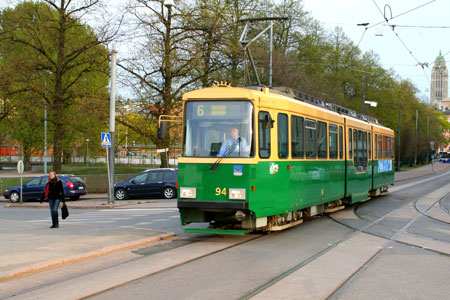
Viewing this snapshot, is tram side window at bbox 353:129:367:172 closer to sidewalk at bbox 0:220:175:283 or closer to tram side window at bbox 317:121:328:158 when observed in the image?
tram side window at bbox 317:121:328:158

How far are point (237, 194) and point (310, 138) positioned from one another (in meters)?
3.63

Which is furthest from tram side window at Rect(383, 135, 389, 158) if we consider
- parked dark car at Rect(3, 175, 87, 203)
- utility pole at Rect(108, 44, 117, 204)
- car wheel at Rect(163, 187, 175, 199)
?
parked dark car at Rect(3, 175, 87, 203)

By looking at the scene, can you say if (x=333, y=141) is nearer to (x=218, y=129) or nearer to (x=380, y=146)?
(x=218, y=129)

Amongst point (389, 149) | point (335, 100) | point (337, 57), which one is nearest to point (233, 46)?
point (389, 149)

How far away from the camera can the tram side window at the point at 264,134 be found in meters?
10.4

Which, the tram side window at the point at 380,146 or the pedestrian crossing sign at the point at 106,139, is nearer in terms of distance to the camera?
the tram side window at the point at 380,146

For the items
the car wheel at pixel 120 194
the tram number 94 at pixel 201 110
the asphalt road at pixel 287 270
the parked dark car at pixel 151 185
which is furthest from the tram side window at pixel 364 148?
the car wheel at pixel 120 194

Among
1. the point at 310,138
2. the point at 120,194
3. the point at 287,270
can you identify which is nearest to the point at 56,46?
the point at 120,194

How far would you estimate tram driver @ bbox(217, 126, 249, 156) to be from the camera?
10242 millimetres

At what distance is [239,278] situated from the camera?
7.53m

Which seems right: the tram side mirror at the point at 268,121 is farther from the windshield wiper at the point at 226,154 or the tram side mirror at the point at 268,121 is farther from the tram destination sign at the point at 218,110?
the windshield wiper at the point at 226,154

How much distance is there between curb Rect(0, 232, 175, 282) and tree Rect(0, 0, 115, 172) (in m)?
21.5

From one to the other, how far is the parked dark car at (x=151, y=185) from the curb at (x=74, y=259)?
1495 cm

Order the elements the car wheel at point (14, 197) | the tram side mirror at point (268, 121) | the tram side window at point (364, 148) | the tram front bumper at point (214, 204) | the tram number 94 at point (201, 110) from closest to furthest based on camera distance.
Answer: the tram front bumper at point (214, 204) < the tram side mirror at point (268, 121) < the tram number 94 at point (201, 110) < the tram side window at point (364, 148) < the car wheel at point (14, 197)
